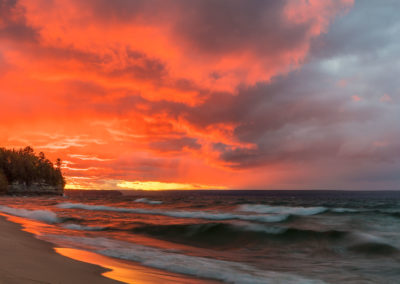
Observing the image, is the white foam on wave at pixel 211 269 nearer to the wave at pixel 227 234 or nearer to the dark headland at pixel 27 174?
the wave at pixel 227 234

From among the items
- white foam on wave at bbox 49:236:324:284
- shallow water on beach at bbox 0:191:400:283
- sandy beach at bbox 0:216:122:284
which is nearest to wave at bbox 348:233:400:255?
shallow water on beach at bbox 0:191:400:283

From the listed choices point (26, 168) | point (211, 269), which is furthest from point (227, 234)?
point (26, 168)

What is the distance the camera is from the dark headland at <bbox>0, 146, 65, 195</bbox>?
8956 cm

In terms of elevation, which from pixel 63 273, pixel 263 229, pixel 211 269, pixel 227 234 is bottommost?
pixel 227 234

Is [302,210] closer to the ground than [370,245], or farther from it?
closer to the ground

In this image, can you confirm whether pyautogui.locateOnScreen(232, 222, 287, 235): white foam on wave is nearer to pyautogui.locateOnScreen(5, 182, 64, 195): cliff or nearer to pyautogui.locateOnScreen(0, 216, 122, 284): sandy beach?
pyautogui.locateOnScreen(0, 216, 122, 284): sandy beach

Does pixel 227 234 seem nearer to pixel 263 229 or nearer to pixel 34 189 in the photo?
pixel 263 229

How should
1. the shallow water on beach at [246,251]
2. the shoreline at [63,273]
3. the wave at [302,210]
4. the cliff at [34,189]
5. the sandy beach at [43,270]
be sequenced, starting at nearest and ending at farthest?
the sandy beach at [43,270] → the shoreline at [63,273] → the shallow water on beach at [246,251] → the wave at [302,210] → the cliff at [34,189]

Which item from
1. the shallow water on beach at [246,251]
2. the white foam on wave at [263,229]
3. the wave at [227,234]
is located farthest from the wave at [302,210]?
the shallow water on beach at [246,251]

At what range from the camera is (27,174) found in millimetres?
93438

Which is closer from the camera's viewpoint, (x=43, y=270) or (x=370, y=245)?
(x=43, y=270)

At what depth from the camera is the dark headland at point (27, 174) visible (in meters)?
89.6

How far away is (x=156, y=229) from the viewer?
14133mm

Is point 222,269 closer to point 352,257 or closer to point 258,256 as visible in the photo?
point 258,256
